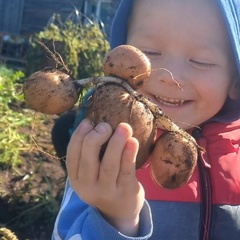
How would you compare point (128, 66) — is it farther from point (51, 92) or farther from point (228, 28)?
point (228, 28)

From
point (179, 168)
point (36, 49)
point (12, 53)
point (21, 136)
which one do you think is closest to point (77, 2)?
point (12, 53)

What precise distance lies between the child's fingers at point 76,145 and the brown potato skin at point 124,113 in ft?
0.13

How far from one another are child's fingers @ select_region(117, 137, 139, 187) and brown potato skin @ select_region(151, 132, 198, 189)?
75 mm

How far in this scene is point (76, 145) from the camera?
141 cm

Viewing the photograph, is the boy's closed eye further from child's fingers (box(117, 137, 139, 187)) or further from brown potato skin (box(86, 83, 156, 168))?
child's fingers (box(117, 137, 139, 187))

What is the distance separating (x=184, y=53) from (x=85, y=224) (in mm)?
581

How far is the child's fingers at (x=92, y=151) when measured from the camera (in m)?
1.36

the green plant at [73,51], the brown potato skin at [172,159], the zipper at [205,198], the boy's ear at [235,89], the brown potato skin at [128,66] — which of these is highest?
the brown potato skin at [128,66]

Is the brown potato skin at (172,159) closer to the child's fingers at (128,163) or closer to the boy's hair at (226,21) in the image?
the child's fingers at (128,163)

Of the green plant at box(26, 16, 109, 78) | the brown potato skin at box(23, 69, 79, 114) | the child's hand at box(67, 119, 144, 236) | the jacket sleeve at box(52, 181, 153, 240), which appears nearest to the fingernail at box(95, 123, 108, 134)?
the child's hand at box(67, 119, 144, 236)

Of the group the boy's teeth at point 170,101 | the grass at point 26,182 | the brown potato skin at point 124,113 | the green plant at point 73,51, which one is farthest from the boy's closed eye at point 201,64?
the green plant at point 73,51

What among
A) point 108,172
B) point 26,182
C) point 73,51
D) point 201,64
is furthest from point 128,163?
point 73,51

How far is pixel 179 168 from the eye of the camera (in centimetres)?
149

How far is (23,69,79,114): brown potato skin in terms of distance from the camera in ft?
4.84
